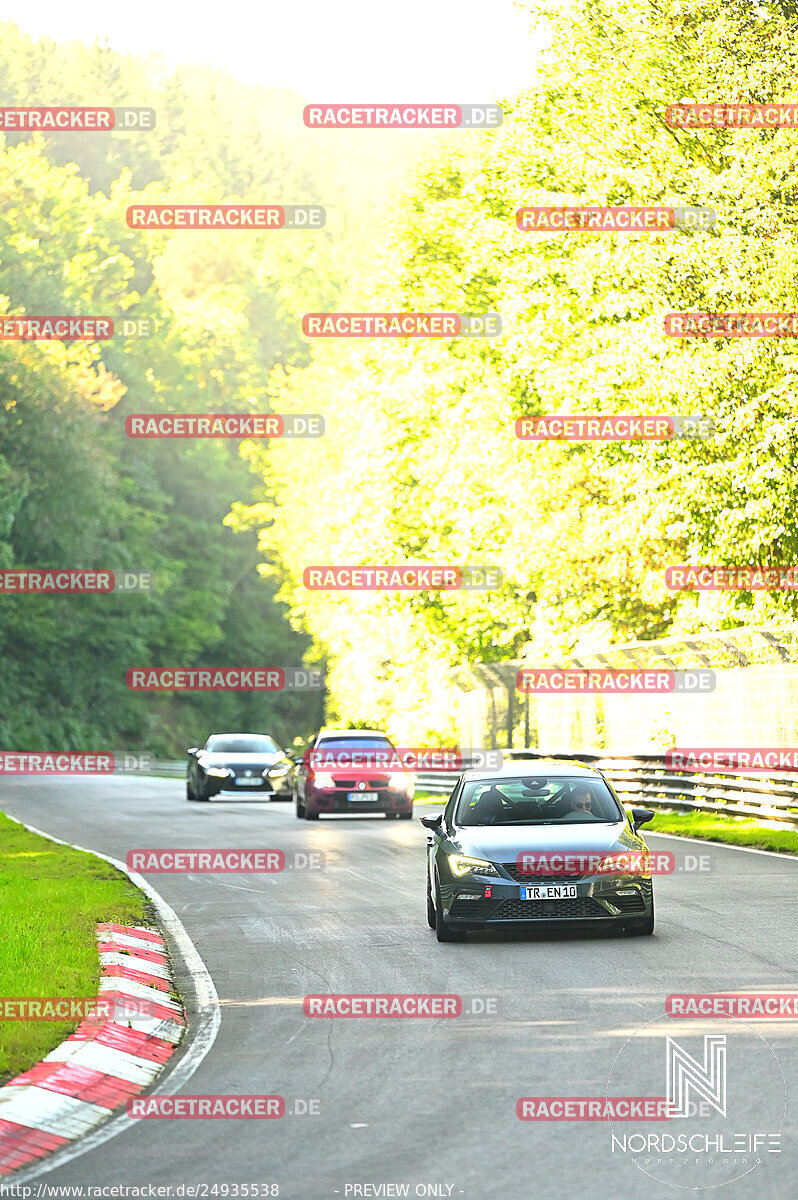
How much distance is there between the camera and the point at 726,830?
2520 centimetres

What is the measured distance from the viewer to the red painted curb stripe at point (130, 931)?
14781 millimetres

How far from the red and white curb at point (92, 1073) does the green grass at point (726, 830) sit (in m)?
12.5

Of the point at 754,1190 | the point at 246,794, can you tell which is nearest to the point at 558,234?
the point at 246,794

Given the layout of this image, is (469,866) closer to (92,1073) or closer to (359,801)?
(92,1073)

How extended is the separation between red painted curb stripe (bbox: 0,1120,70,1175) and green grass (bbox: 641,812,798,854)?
16069 mm

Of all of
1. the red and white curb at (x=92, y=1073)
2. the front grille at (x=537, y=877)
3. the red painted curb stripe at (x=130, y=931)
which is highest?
the front grille at (x=537, y=877)

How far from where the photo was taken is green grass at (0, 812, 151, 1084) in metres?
10.1

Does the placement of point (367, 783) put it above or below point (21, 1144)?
above

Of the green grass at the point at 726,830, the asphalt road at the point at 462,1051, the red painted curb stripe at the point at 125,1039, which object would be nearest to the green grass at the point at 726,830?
the green grass at the point at 726,830

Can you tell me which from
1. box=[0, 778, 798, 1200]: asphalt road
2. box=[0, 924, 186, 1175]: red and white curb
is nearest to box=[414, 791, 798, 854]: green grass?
box=[0, 778, 798, 1200]: asphalt road

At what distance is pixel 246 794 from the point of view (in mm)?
39812

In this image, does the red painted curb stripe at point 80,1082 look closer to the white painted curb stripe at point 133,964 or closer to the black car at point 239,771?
the white painted curb stripe at point 133,964

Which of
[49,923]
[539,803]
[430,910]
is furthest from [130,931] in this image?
[539,803]

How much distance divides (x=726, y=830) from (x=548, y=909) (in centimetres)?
1189
